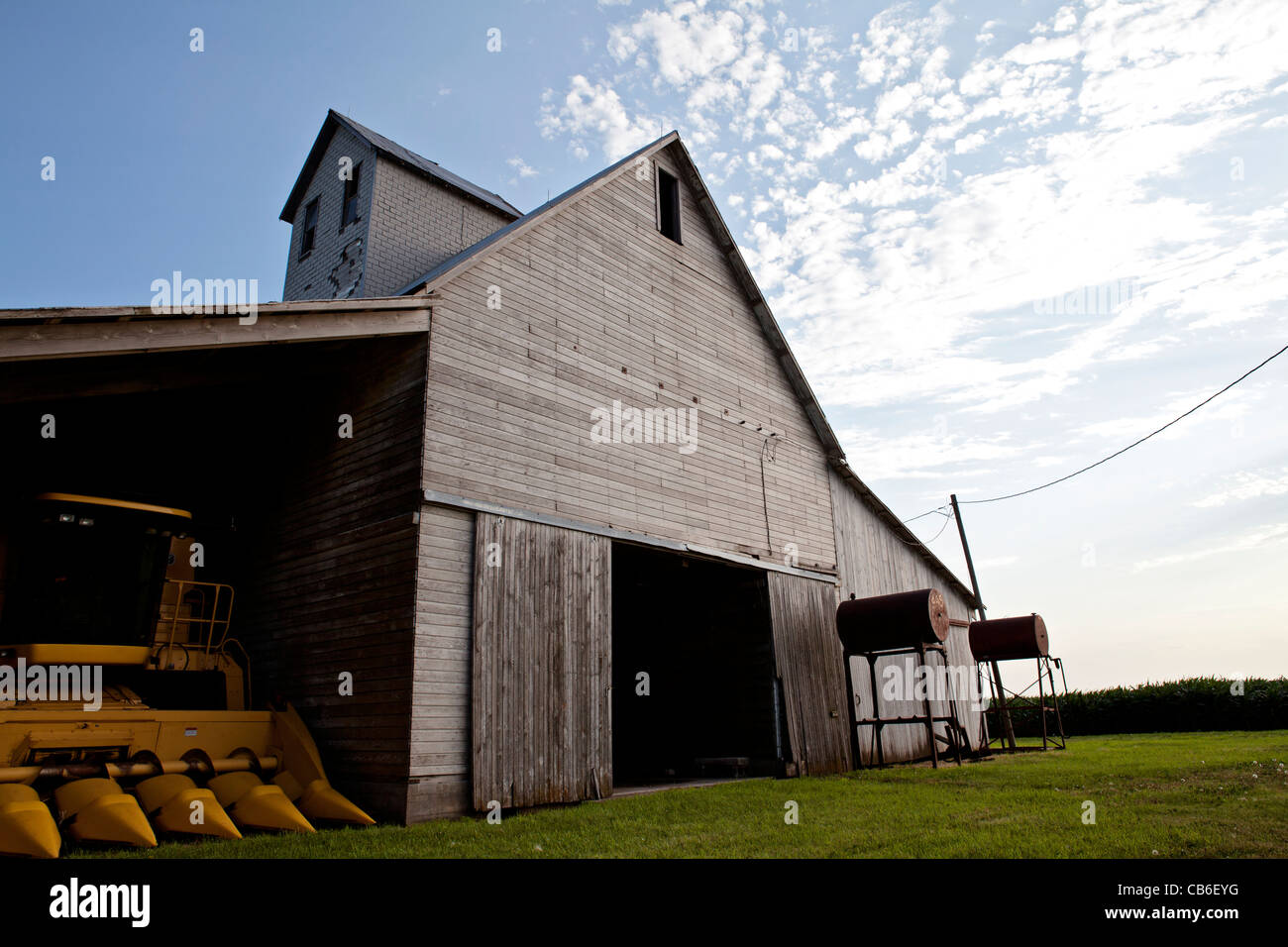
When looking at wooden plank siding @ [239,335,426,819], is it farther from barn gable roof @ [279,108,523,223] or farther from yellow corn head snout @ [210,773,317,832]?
barn gable roof @ [279,108,523,223]

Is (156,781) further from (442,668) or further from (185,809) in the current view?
(442,668)

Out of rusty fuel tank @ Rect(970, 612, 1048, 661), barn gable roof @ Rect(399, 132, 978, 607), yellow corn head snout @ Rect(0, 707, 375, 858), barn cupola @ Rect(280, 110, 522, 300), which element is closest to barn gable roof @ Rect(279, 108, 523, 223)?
barn cupola @ Rect(280, 110, 522, 300)

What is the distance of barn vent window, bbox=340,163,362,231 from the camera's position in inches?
587

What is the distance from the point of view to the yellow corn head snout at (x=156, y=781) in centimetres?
671

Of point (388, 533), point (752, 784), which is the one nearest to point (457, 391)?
point (388, 533)

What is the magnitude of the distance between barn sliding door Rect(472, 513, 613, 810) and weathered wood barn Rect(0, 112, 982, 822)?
4 centimetres

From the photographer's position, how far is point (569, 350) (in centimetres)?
1148

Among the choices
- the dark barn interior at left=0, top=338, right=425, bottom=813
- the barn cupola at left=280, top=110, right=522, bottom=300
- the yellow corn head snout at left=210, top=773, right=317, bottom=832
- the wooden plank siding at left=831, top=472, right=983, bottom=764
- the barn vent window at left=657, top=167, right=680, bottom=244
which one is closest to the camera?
the yellow corn head snout at left=210, top=773, right=317, bottom=832

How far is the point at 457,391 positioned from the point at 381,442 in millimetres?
1141

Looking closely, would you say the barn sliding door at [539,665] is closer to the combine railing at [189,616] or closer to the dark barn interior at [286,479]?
the dark barn interior at [286,479]

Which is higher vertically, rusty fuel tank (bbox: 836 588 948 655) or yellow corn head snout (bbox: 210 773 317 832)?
rusty fuel tank (bbox: 836 588 948 655)

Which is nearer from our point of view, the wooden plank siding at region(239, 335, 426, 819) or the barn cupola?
the wooden plank siding at region(239, 335, 426, 819)

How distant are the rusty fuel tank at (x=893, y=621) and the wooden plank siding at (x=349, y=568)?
878cm

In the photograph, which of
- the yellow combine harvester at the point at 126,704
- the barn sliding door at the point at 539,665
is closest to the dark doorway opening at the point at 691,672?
the barn sliding door at the point at 539,665
